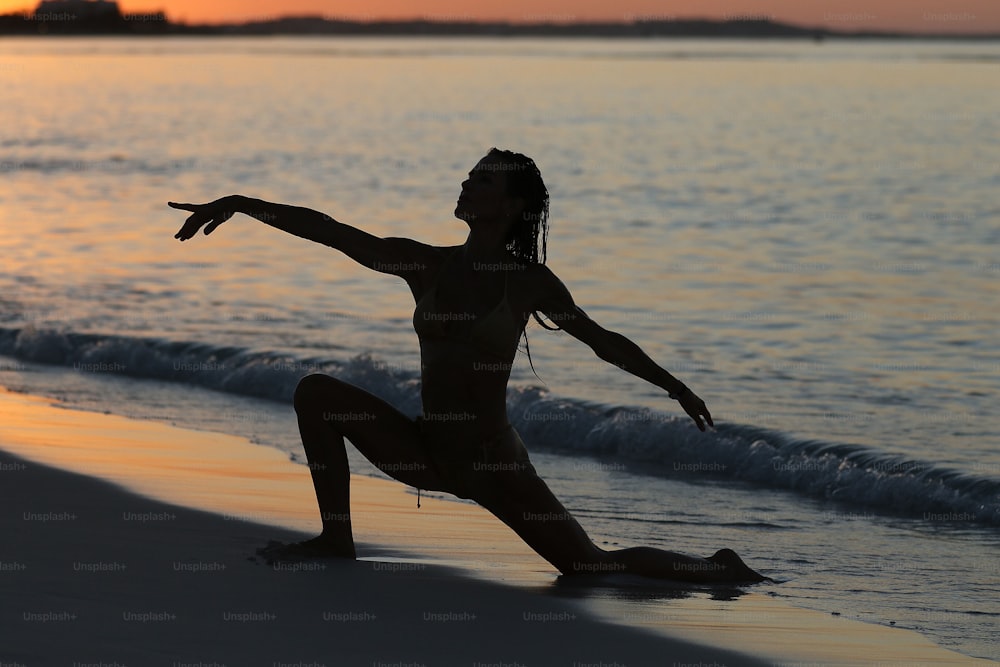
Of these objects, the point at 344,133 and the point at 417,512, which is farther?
the point at 344,133

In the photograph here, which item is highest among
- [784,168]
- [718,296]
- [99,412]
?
[784,168]

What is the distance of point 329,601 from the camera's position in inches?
216

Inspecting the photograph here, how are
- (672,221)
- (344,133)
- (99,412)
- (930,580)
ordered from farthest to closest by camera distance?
(344,133) < (672,221) < (99,412) < (930,580)

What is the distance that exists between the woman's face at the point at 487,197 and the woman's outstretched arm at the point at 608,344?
10.9 inches

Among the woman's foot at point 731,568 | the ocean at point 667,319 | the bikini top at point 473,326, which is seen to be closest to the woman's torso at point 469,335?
the bikini top at point 473,326

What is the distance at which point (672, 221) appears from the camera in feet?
77.7

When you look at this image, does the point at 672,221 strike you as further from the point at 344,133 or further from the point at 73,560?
the point at 344,133

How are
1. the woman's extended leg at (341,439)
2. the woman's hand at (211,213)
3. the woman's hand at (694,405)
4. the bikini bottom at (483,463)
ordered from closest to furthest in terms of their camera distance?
the woman's hand at (694,405), the woman's hand at (211,213), the bikini bottom at (483,463), the woman's extended leg at (341,439)

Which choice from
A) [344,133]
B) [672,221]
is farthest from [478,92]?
[672,221]

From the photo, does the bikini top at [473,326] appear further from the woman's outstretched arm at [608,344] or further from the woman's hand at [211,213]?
the woman's hand at [211,213]

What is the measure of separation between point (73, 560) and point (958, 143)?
114 ft

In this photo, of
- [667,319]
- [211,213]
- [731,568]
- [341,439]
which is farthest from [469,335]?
[667,319]

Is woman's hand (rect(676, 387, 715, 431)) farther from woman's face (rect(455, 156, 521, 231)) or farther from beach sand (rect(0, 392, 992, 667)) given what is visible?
woman's face (rect(455, 156, 521, 231))

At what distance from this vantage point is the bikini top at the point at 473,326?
569 cm
